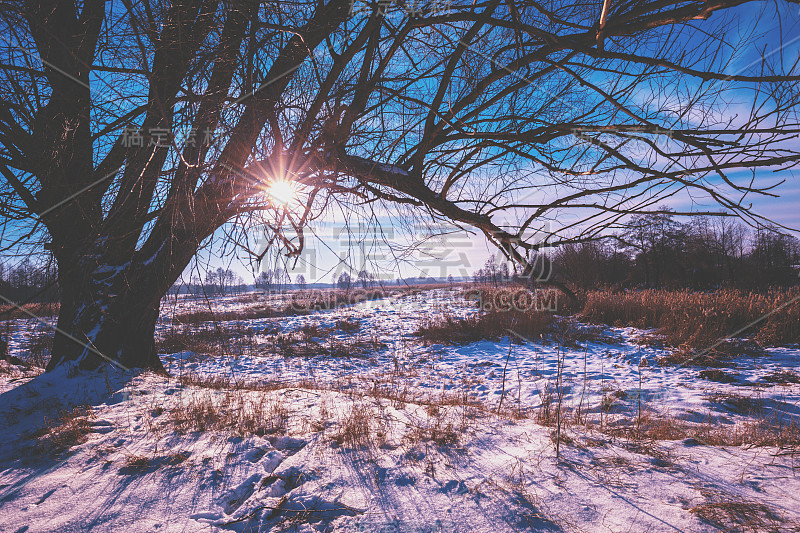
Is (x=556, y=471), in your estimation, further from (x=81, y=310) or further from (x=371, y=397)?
(x=81, y=310)

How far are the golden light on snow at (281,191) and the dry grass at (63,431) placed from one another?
2.19 meters

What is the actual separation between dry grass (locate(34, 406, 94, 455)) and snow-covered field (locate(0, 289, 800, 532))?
13 millimetres

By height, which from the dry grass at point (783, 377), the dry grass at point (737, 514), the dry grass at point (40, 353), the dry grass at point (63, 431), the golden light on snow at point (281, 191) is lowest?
the dry grass at point (783, 377)

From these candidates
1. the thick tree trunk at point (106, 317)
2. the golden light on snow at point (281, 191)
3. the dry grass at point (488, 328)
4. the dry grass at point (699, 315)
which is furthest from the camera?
the dry grass at point (488, 328)

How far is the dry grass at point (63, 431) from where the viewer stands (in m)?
2.32

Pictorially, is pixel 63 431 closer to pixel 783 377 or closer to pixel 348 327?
pixel 783 377

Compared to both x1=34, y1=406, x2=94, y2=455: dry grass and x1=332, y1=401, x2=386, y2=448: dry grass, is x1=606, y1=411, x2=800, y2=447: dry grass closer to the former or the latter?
x1=332, y1=401, x2=386, y2=448: dry grass

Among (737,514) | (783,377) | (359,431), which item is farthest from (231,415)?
(783,377)

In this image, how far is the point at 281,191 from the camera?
92.7 inches

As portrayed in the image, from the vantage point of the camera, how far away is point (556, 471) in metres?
2.15

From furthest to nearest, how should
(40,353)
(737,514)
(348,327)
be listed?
(348,327) → (40,353) → (737,514)

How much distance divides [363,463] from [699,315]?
33.1 feet

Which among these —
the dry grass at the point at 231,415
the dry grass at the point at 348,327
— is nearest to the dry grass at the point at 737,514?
the dry grass at the point at 231,415

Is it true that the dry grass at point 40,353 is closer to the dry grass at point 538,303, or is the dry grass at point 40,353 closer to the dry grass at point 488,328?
the dry grass at point 488,328
